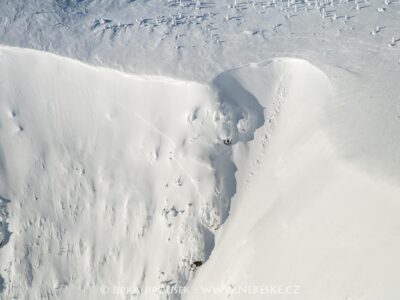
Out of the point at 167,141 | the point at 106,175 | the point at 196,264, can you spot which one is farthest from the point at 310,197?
the point at 106,175

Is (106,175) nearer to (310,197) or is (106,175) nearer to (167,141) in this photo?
(167,141)

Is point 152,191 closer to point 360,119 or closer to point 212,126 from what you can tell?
point 212,126

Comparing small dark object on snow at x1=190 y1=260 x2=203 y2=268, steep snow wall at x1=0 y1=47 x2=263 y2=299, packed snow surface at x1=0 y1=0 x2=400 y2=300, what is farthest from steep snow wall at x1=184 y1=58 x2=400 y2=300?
steep snow wall at x1=0 y1=47 x2=263 y2=299

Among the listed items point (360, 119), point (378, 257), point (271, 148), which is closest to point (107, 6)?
point (271, 148)

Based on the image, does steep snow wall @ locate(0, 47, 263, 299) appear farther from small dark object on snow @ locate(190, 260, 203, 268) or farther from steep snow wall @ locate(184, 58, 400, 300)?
steep snow wall @ locate(184, 58, 400, 300)

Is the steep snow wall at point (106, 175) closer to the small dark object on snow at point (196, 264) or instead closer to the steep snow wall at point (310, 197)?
the small dark object on snow at point (196, 264)

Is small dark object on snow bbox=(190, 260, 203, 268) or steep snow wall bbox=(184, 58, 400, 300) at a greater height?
steep snow wall bbox=(184, 58, 400, 300)
